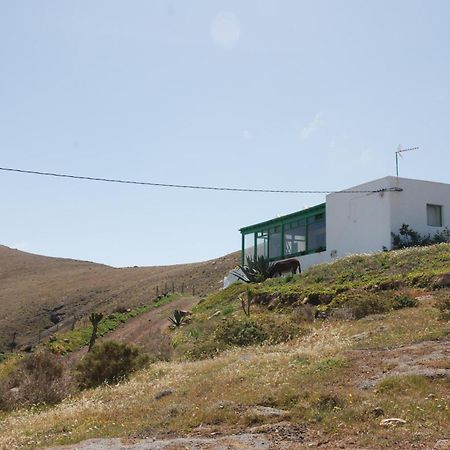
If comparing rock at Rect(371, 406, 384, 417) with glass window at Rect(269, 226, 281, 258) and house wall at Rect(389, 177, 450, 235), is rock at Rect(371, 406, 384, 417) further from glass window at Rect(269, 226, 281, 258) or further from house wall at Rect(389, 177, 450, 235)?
glass window at Rect(269, 226, 281, 258)

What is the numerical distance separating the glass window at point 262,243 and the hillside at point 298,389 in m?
16.7

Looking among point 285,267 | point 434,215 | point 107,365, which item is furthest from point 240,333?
point 434,215

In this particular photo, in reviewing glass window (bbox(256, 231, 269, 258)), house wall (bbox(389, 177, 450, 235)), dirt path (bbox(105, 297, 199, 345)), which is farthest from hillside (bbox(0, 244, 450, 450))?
glass window (bbox(256, 231, 269, 258))

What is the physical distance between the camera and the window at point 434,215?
102 ft

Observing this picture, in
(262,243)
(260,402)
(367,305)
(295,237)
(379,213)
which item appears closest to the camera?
(260,402)

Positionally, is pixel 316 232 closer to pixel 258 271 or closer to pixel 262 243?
pixel 258 271

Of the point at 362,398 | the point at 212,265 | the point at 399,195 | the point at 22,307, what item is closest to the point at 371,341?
the point at 362,398

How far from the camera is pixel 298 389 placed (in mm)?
10180

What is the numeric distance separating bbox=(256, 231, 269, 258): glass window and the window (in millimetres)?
10579

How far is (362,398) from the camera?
9297 mm

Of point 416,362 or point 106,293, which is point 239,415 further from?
point 106,293

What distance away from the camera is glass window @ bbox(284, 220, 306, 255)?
117ft

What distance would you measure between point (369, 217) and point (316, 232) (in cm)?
470

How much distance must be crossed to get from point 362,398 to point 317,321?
10.4 meters
